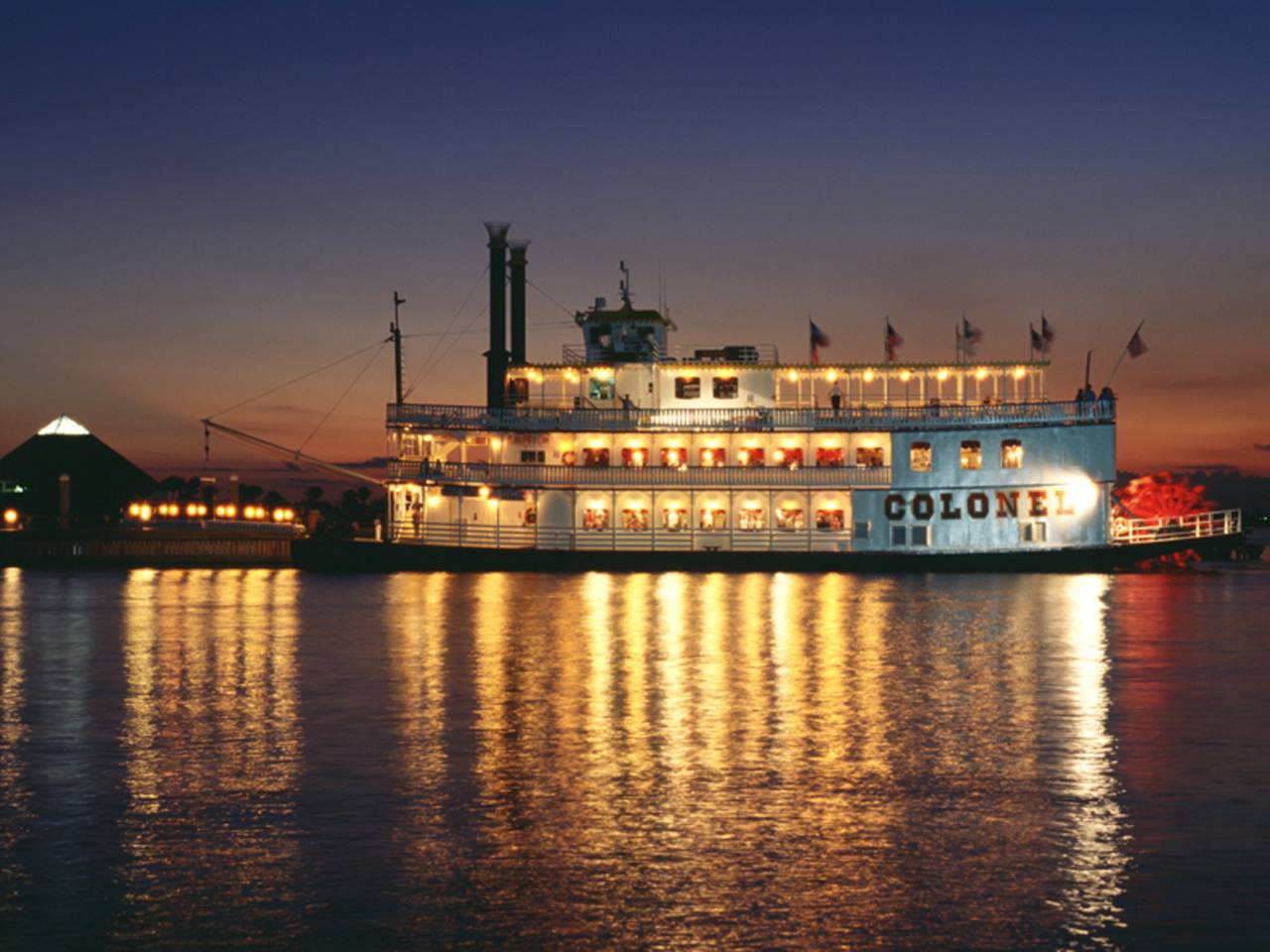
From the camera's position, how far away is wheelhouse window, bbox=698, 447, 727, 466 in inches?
2509

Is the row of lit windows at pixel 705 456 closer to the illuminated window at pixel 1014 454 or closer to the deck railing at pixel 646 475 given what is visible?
the deck railing at pixel 646 475

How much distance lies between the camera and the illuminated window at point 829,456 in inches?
2482

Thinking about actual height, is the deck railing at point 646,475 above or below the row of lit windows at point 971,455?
below

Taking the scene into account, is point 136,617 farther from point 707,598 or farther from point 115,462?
point 115,462

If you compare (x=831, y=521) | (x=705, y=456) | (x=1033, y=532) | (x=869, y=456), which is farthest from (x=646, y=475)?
(x=1033, y=532)

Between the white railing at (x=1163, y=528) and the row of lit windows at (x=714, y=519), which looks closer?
the white railing at (x=1163, y=528)

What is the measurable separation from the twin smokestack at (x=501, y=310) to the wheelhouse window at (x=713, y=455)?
1020cm

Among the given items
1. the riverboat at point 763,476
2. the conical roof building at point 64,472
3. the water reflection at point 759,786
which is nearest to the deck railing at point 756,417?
the riverboat at point 763,476

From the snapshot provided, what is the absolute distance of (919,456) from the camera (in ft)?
202

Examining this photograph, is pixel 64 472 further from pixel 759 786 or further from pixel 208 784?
pixel 759 786

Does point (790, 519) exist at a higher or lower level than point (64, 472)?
lower

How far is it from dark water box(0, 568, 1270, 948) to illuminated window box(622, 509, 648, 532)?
2770cm

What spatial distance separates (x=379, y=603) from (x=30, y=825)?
3086 cm

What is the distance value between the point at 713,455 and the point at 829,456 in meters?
4.85
